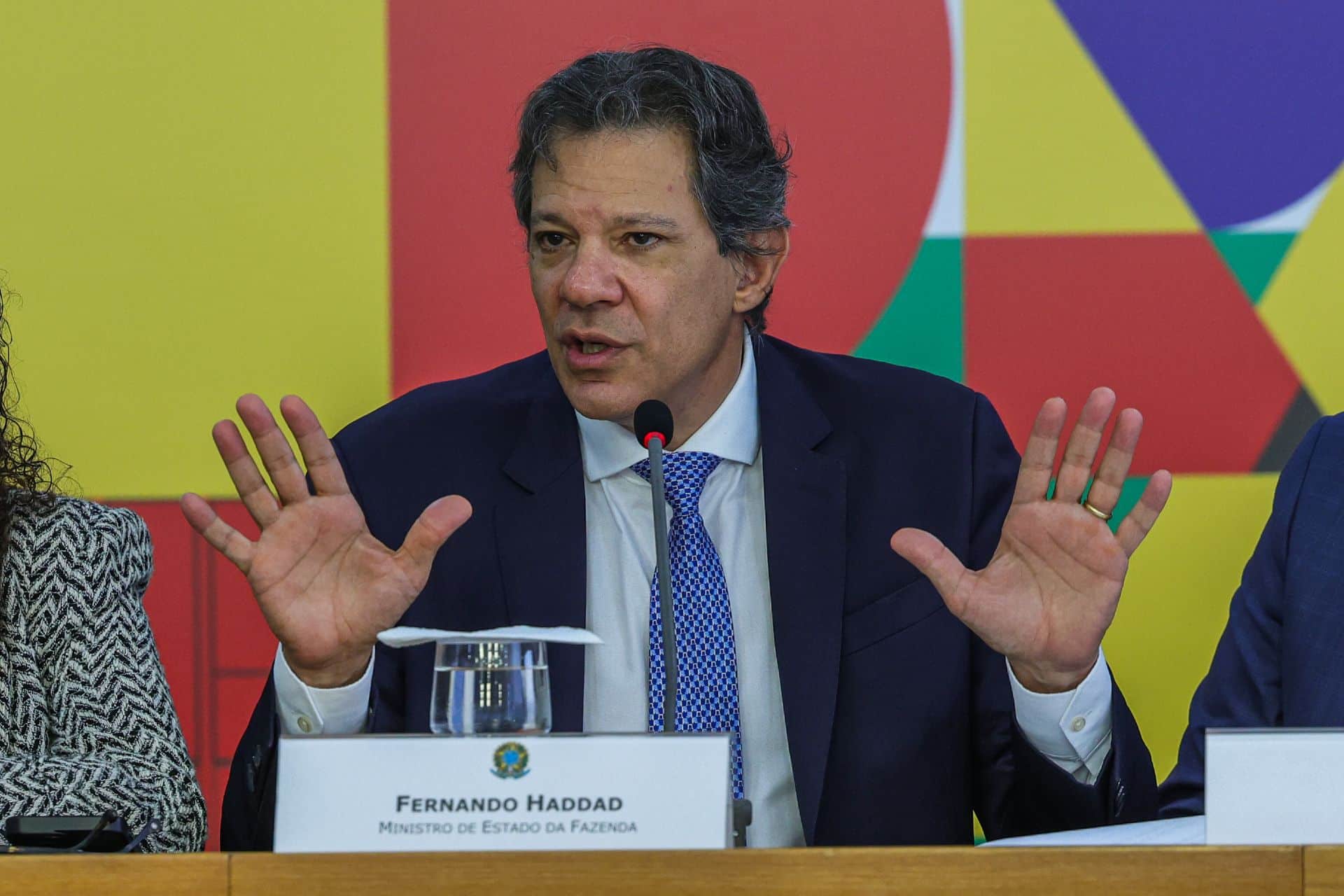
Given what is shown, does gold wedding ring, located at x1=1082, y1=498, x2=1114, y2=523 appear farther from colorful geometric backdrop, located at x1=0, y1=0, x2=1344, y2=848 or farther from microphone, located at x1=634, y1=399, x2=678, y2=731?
colorful geometric backdrop, located at x1=0, y1=0, x2=1344, y2=848

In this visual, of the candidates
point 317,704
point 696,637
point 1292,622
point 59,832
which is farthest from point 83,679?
point 1292,622

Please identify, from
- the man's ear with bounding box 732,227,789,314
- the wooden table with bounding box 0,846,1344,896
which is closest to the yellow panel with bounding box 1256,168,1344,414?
the man's ear with bounding box 732,227,789,314

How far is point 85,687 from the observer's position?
6.05 feet

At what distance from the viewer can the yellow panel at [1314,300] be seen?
95.7 inches

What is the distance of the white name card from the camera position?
117cm

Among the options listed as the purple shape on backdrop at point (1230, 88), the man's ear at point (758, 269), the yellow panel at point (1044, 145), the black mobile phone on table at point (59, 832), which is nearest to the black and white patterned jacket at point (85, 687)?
the black mobile phone on table at point (59, 832)

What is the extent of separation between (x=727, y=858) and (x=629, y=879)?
0.07 meters

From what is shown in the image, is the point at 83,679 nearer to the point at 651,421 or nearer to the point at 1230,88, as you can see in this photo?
the point at 651,421

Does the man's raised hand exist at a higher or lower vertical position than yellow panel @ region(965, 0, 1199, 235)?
lower

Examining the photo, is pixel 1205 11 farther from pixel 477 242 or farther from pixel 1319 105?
pixel 477 242

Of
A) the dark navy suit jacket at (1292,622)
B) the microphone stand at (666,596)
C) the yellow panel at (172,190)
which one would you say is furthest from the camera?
the yellow panel at (172,190)

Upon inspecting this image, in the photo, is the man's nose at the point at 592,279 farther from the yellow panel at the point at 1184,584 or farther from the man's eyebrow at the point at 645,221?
the yellow panel at the point at 1184,584

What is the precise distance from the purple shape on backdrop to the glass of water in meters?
1.50

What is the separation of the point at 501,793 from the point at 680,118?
3.54 ft
